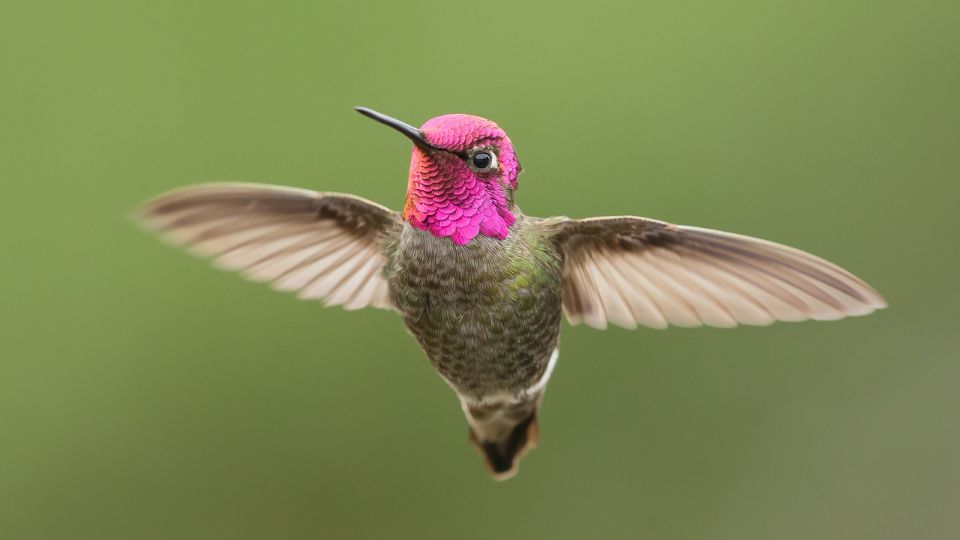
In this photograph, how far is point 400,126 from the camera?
3.18ft

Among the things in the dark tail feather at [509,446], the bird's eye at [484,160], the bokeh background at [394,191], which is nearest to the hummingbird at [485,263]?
the bird's eye at [484,160]

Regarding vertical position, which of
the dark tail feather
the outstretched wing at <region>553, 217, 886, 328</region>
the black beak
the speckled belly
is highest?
the black beak

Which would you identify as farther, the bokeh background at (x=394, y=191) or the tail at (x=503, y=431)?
the bokeh background at (x=394, y=191)

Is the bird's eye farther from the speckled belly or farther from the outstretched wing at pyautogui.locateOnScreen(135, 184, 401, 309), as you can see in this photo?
the outstretched wing at pyautogui.locateOnScreen(135, 184, 401, 309)

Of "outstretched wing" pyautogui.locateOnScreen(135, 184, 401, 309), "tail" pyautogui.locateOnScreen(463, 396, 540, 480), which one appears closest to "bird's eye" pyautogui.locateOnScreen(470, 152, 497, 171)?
"outstretched wing" pyautogui.locateOnScreen(135, 184, 401, 309)

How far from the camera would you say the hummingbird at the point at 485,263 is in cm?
115

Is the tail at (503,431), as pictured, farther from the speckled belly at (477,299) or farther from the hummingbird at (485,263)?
the speckled belly at (477,299)

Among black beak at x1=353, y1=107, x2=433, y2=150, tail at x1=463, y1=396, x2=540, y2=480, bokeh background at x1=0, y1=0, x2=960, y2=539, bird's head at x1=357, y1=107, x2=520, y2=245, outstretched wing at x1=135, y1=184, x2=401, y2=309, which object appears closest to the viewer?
black beak at x1=353, y1=107, x2=433, y2=150

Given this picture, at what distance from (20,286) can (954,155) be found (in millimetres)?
2478

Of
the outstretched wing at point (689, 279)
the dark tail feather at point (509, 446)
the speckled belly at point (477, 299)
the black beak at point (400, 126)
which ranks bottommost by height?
the dark tail feather at point (509, 446)

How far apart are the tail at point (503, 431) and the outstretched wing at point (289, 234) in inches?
9.2

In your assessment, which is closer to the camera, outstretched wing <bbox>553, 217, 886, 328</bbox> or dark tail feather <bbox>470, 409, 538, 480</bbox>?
outstretched wing <bbox>553, 217, 886, 328</bbox>

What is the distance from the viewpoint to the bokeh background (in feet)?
8.28

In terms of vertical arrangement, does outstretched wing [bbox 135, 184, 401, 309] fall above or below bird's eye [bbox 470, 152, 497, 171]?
below
